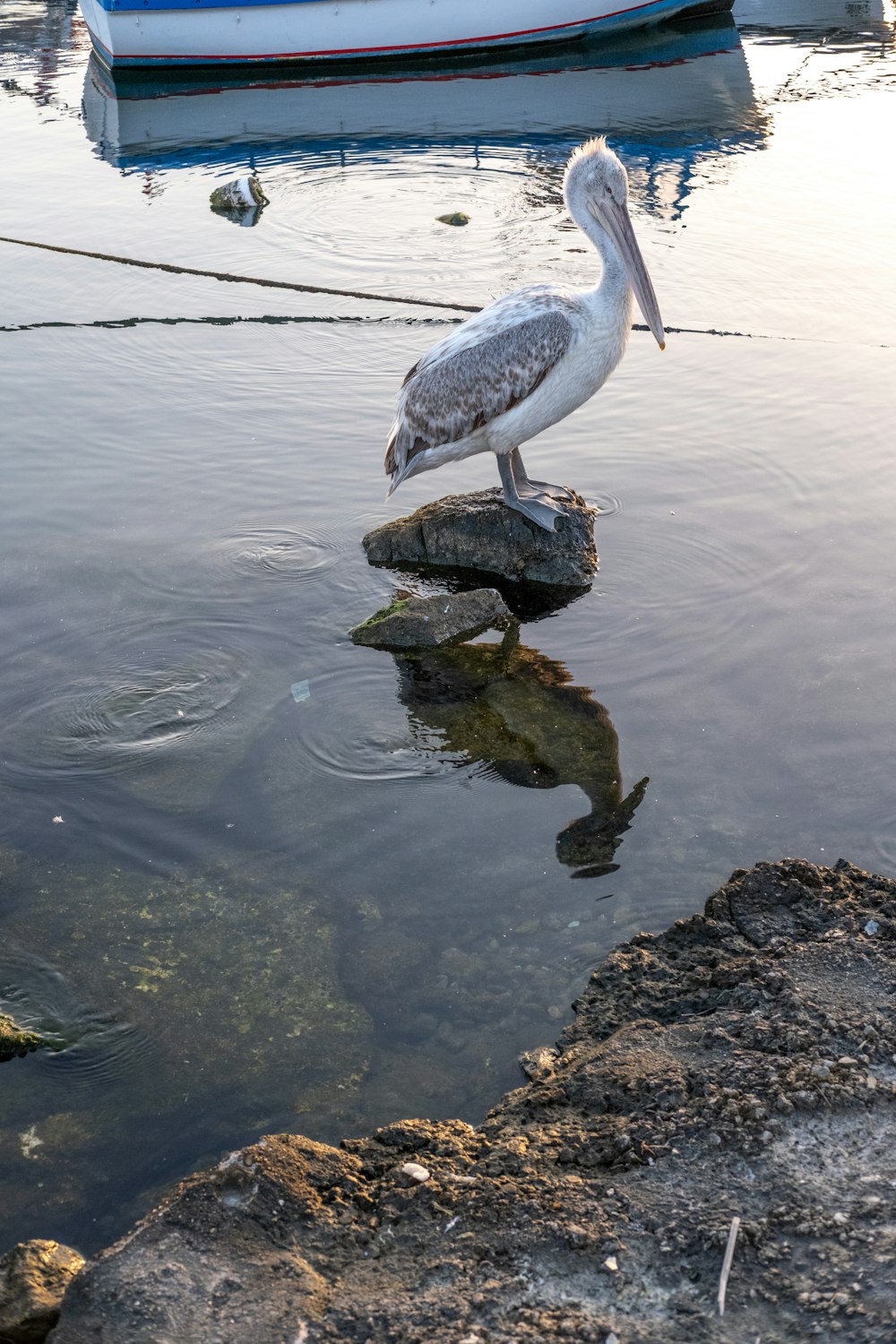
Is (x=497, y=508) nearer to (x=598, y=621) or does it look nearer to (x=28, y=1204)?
(x=598, y=621)

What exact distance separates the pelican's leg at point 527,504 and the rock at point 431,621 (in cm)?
58

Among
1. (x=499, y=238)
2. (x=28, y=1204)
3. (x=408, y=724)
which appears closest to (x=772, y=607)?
(x=408, y=724)

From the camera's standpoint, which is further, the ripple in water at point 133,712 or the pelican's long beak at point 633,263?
the pelican's long beak at point 633,263

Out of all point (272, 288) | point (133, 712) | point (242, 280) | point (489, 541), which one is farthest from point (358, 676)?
point (242, 280)

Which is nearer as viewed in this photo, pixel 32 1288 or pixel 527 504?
pixel 32 1288

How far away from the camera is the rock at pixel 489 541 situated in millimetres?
7000

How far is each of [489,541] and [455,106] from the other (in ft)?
45.9

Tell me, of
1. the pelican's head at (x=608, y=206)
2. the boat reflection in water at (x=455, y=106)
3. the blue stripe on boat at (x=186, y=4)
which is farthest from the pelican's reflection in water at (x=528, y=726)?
the blue stripe on boat at (x=186, y=4)

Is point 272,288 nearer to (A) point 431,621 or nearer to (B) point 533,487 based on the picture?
(B) point 533,487

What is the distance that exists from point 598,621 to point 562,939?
96.2 inches

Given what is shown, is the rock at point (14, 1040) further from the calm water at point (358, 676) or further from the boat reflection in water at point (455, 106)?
the boat reflection in water at point (455, 106)

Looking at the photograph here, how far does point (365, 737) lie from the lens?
5777 mm

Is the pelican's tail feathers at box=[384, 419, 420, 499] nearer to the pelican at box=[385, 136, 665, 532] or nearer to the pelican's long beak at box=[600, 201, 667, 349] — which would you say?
the pelican at box=[385, 136, 665, 532]

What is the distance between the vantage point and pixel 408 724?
5.87 meters
